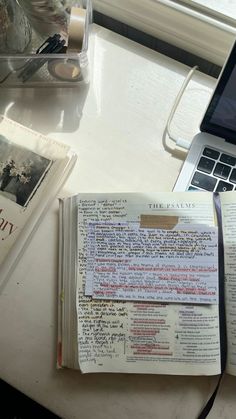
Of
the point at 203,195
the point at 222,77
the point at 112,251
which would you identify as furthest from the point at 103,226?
the point at 222,77

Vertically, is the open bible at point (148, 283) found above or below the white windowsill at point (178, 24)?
below

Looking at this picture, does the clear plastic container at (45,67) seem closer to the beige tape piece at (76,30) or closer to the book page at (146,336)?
the beige tape piece at (76,30)

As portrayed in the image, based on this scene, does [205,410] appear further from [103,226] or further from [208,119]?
[208,119]

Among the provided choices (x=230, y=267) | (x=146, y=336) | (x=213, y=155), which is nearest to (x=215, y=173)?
(x=213, y=155)

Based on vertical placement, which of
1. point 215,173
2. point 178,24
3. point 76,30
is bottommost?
point 215,173

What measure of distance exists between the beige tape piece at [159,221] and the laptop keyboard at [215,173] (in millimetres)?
61

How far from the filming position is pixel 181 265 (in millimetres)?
612

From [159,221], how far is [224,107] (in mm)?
183

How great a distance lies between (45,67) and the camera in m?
0.72

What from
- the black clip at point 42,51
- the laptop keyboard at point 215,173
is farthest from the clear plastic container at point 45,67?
the laptop keyboard at point 215,173

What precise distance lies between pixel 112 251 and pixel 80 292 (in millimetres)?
71

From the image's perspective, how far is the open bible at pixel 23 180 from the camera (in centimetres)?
65

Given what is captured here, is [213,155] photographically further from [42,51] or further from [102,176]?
[42,51]

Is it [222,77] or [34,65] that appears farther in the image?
[34,65]
